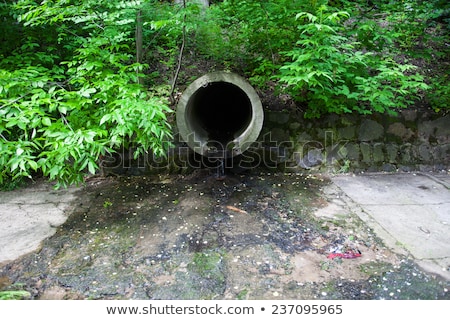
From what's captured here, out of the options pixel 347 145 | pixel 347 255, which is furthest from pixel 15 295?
pixel 347 145

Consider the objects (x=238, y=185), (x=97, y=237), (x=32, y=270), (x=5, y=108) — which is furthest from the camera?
(x=238, y=185)

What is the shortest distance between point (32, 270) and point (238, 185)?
217 centimetres

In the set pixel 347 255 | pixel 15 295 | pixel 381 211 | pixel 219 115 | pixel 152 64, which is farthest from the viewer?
pixel 219 115

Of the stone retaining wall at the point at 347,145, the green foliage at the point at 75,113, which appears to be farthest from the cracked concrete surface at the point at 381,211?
the green foliage at the point at 75,113

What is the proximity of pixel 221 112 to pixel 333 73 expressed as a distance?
1.99 m

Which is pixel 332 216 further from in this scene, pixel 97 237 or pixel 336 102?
pixel 97 237

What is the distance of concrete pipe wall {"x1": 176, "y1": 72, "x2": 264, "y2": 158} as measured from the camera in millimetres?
3557

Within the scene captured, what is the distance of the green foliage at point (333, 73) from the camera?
342 centimetres

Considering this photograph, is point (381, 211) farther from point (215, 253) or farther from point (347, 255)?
point (215, 253)

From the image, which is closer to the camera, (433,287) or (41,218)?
(433,287)

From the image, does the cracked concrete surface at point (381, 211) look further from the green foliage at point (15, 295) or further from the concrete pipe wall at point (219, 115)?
the concrete pipe wall at point (219, 115)

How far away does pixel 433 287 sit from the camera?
7.06 ft

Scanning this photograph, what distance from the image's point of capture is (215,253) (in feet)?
8.48

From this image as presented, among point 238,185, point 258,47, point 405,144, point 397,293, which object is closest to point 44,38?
point 258,47
